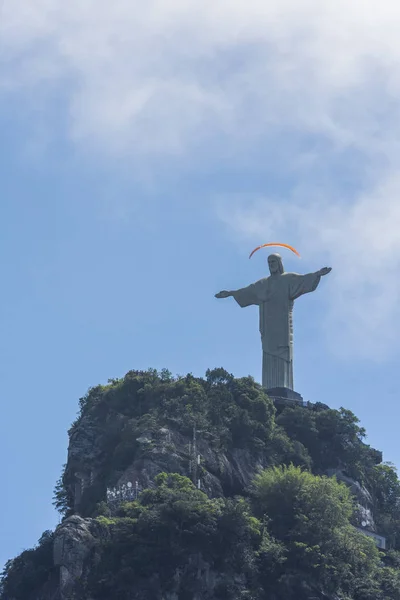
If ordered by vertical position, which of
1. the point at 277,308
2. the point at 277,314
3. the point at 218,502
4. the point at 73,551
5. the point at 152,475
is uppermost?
the point at 277,308

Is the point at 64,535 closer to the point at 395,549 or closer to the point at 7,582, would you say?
the point at 7,582

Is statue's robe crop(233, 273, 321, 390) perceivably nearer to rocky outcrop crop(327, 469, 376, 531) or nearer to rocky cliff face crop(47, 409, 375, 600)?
rocky outcrop crop(327, 469, 376, 531)

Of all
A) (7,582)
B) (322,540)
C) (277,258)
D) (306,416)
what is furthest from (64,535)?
(277,258)

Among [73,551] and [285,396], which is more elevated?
[285,396]

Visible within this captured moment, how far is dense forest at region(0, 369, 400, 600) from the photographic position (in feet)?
191

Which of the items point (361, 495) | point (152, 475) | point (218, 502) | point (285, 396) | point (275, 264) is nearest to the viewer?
point (218, 502)

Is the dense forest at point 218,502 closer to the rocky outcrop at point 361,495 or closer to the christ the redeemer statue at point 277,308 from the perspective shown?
the rocky outcrop at point 361,495

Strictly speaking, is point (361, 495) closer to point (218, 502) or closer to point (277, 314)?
point (277, 314)

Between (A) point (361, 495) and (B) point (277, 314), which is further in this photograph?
(B) point (277, 314)

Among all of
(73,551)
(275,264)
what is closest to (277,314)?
(275,264)

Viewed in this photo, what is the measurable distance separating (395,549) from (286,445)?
6450 mm

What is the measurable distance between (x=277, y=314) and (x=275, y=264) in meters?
2.37

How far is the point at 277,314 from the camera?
73.4m

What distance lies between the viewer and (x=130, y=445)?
64.9 metres
